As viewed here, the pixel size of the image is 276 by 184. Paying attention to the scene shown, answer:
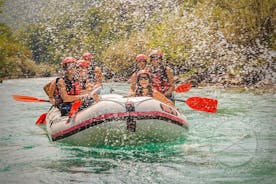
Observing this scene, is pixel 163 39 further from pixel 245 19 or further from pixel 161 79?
pixel 161 79

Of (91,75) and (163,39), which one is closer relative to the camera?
(91,75)

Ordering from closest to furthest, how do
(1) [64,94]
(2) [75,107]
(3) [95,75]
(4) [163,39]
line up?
(2) [75,107] → (1) [64,94] → (3) [95,75] → (4) [163,39]

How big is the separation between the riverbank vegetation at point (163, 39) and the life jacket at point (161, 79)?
3.55m

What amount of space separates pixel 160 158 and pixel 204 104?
3.90 feet

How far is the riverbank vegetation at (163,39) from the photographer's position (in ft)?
27.8

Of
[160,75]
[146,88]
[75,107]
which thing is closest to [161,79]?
[160,75]

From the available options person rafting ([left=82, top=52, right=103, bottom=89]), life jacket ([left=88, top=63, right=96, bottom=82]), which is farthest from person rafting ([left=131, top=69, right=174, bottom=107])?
life jacket ([left=88, top=63, right=96, bottom=82])

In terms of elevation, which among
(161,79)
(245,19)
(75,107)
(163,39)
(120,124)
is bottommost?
(120,124)

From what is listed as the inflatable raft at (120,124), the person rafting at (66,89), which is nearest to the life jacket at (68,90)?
the person rafting at (66,89)

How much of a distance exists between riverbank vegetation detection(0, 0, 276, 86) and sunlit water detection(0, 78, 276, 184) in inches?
137

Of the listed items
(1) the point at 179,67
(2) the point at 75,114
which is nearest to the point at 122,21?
(1) the point at 179,67

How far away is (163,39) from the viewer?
10.9 metres

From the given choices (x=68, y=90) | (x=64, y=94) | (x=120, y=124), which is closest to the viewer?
(x=120, y=124)

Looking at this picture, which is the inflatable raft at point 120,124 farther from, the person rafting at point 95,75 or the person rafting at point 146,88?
the person rafting at point 95,75
